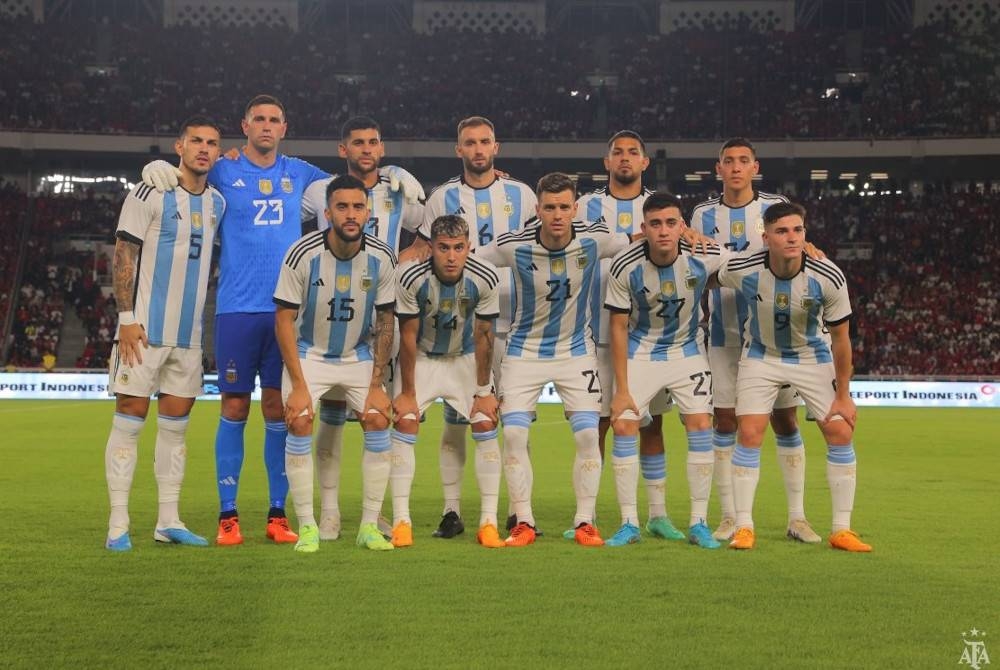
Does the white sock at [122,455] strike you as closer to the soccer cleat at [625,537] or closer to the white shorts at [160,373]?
the white shorts at [160,373]

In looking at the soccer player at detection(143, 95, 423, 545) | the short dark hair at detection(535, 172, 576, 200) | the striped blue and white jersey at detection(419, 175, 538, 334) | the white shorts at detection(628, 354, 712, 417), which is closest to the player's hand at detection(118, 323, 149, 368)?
the soccer player at detection(143, 95, 423, 545)

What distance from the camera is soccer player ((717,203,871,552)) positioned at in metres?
6.36

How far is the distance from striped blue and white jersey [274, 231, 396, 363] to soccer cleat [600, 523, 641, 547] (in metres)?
1.75

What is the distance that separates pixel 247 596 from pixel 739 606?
→ 2.13 meters

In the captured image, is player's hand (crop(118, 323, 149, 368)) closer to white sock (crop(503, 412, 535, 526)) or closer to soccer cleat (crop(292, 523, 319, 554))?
soccer cleat (crop(292, 523, 319, 554))

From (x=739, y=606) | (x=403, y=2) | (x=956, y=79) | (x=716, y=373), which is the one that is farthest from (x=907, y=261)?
(x=739, y=606)

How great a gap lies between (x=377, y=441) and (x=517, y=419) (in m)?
0.83

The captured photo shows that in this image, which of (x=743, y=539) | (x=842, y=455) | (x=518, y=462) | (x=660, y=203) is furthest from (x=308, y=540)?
(x=842, y=455)

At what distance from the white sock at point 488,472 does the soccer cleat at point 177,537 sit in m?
1.59

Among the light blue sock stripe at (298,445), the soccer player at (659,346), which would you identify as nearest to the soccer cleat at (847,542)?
the soccer player at (659,346)

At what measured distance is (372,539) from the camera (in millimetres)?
6188

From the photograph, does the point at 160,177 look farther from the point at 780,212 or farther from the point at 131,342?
the point at 780,212

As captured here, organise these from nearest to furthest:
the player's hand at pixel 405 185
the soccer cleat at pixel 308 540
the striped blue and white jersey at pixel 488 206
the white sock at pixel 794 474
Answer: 1. the soccer cleat at pixel 308 540
2. the white sock at pixel 794 474
3. the player's hand at pixel 405 185
4. the striped blue and white jersey at pixel 488 206

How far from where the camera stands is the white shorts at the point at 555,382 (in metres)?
6.57
